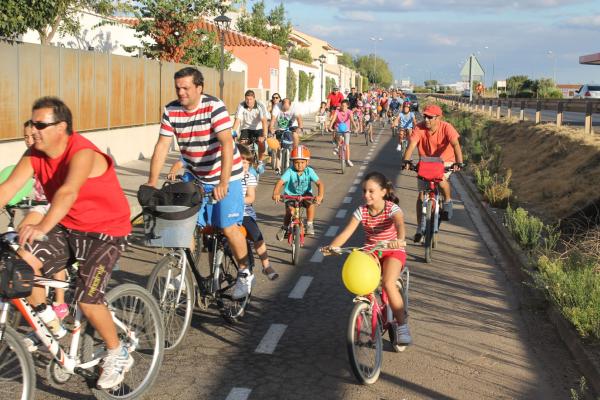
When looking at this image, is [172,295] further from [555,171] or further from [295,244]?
[555,171]

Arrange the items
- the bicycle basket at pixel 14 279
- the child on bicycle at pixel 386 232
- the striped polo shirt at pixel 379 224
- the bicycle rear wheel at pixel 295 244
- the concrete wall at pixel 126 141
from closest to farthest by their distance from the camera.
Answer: the bicycle basket at pixel 14 279
the child on bicycle at pixel 386 232
the striped polo shirt at pixel 379 224
the bicycle rear wheel at pixel 295 244
the concrete wall at pixel 126 141

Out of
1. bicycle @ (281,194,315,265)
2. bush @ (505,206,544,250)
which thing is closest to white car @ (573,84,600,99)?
bush @ (505,206,544,250)

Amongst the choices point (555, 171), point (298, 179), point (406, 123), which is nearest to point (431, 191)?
point (298, 179)

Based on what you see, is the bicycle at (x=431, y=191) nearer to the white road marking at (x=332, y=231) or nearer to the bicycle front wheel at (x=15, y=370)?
the white road marking at (x=332, y=231)

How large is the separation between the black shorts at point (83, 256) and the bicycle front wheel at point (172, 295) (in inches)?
37.2

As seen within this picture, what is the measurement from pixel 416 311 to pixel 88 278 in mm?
3764

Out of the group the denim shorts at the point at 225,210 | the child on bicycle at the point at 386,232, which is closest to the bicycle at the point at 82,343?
the child on bicycle at the point at 386,232

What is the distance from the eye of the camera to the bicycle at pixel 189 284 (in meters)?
5.59

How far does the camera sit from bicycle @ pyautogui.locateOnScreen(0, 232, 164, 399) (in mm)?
3945

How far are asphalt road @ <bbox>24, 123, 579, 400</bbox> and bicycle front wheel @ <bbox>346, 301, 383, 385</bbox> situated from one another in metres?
0.11

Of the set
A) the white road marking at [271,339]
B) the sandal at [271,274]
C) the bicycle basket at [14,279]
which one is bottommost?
the white road marking at [271,339]

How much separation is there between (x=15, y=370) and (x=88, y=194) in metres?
1.02

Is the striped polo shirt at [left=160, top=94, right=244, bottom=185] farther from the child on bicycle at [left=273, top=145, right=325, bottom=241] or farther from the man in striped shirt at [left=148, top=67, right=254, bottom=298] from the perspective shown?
the child on bicycle at [left=273, top=145, right=325, bottom=241]

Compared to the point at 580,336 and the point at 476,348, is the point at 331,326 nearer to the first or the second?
the point at 476,348
